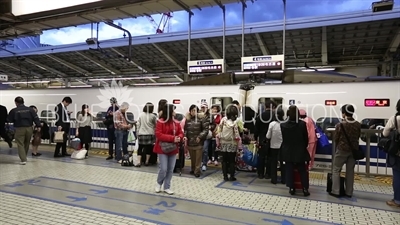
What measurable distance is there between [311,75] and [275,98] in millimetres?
1354

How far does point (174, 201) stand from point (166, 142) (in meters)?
0.97

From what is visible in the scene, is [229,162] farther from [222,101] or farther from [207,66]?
[207,66]

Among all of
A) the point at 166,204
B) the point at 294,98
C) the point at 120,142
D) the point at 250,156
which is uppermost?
Answer: the point at 294,98

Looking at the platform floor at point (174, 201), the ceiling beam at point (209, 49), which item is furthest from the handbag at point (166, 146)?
the ceiling beam at point (209, 49)

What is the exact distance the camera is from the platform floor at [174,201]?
4172 mm

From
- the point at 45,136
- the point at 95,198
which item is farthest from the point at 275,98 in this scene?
the point at 45,136

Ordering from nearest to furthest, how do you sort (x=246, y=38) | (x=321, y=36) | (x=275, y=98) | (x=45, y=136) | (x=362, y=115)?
(x=362, y=115) → (x=275, y=98) → (x=45, y=136) → (x=321, y=36) → (x=246, y=38)

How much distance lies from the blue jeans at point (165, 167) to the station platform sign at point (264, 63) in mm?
6627

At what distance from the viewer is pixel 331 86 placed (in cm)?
743

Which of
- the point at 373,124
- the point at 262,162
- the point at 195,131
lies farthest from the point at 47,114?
the point at 373,124

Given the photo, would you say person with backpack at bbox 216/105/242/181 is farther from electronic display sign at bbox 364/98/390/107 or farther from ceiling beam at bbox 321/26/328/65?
ceiling beam at bbox 321/26/328/65

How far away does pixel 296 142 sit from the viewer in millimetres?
5262

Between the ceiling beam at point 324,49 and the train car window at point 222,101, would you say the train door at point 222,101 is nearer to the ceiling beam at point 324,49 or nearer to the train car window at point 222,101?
the train car window at point 222,101

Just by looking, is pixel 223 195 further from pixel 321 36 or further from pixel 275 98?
pixel 321 36
